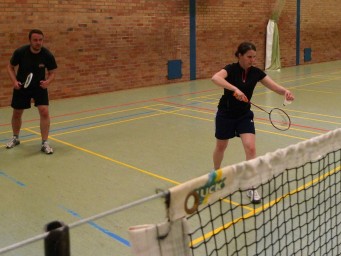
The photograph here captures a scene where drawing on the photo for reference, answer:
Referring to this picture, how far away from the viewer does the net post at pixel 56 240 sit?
1.44 metres

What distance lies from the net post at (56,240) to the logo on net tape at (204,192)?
0.57m

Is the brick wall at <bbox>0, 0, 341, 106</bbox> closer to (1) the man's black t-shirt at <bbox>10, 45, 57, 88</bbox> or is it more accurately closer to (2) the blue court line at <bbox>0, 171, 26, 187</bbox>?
(1) the man's black t-shirt at <bbox>10, 45, 57, 88</bbox>

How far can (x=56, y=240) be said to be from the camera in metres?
1.45

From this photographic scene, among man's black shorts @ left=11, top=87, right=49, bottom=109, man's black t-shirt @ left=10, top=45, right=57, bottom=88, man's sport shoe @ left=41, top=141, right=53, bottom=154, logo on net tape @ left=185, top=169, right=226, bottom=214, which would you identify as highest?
man's black t-shirt @ left=10, top=45, right=57, bottom=88

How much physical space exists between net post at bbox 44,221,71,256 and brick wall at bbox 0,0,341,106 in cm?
990

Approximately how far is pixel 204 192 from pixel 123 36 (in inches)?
450

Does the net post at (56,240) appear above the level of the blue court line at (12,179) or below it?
above

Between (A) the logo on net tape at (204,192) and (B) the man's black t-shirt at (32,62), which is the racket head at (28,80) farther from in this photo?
(A) the logo on net tape at (204,192)

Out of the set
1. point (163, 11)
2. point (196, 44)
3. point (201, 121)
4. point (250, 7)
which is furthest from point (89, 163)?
point (250, 7)

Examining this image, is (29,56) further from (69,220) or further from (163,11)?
(163,11)

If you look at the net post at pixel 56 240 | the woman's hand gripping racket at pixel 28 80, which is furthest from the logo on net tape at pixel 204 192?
the woman's hand gripping racket at pixel 28 80

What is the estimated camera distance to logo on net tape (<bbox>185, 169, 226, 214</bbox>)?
1.86 m

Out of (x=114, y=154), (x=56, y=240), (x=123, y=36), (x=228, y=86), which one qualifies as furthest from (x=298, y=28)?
(x=56, y=240)

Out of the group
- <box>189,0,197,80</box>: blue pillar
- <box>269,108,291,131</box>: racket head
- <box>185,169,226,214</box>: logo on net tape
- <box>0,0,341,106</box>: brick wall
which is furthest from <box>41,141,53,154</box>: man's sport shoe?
<box>189,0,197,80</box>: blue pillar
